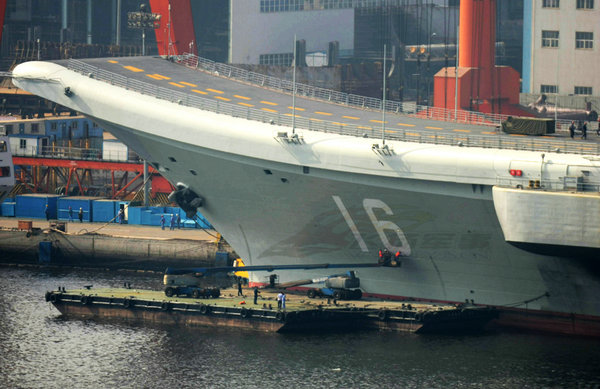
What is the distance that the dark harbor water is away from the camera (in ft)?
164

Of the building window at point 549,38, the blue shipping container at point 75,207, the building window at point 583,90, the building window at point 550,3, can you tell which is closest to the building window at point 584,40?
the building window at point 549,38

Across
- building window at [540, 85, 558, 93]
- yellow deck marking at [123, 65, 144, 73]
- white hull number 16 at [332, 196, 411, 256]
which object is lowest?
white hull number 16 at [332, 196, 411, 256]

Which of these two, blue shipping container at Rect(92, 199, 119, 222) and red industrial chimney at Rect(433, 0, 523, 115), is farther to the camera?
red industrial chimney at Rect(433, 0, 523, 115)

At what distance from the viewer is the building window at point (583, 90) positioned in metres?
93.7

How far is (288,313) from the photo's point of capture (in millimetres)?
56812

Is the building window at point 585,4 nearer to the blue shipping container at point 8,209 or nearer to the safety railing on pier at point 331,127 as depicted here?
the safety railing on pier at point 331,127

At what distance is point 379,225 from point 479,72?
40.4m

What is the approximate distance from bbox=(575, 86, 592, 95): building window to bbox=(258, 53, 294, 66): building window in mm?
39805

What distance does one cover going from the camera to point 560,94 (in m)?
94.6

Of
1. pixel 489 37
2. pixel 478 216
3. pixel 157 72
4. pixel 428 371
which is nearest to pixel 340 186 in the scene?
pixel 478 216

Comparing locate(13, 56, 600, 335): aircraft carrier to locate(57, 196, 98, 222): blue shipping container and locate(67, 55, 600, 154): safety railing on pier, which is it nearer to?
locate(67, 55, 600, 154): safety railing on pier

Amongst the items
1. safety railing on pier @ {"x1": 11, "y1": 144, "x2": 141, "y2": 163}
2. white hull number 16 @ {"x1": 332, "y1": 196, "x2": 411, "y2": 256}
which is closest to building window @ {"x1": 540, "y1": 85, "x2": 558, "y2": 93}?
safety railing on pier @ {"x1": 11, "y1": 144, "x2": 141, "y2": 163}

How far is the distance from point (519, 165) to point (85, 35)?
361ft

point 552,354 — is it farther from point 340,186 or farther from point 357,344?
point 340,186
